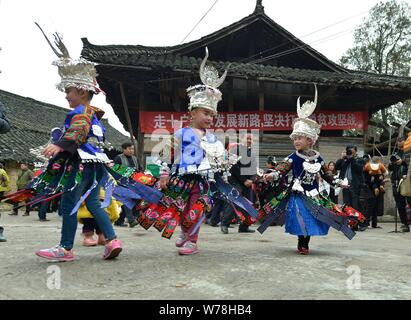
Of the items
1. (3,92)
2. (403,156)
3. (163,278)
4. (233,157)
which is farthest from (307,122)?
(3,92)

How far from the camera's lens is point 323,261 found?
392 cm

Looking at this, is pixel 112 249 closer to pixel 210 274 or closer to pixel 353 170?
pixel 210 274

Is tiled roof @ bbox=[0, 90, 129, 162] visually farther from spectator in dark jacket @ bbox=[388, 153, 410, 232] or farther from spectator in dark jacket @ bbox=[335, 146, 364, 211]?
spectator in dark jacket @ bbox=[388, 153, 410, 232]

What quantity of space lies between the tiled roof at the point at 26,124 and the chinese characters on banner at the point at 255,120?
405 inches

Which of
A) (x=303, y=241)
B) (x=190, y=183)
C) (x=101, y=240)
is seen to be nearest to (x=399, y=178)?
(x=303, y=241)

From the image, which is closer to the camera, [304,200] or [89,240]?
[304,200]

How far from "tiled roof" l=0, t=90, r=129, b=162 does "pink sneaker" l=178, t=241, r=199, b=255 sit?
16.8 m

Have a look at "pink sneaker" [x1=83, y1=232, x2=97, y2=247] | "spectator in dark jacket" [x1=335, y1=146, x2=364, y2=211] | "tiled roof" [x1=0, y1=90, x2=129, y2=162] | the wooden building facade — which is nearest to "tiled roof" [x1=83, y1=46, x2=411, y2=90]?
the wooden building facade

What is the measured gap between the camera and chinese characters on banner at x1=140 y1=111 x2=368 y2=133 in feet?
38.1

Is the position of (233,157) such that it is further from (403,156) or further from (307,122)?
(403,156)

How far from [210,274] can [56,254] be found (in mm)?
1330

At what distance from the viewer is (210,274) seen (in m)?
3.18
